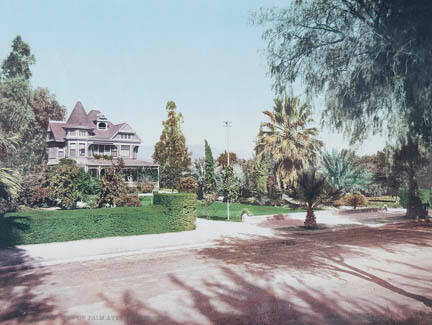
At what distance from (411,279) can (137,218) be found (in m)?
11.2

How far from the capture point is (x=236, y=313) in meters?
6.63

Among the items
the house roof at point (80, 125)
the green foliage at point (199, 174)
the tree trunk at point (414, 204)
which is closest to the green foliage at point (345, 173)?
the tree trunk at point (414, 204)

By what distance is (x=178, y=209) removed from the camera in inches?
663

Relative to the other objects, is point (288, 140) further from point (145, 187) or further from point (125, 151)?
point (125, 151)

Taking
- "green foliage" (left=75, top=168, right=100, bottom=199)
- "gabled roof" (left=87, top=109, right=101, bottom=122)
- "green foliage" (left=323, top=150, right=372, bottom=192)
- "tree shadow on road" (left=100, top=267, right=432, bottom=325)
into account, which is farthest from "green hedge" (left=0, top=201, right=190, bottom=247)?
"gabled roof" (left=87, top=109, right=101, bottom=122)

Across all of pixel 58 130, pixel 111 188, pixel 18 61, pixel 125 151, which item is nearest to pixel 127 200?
pixel 111 188

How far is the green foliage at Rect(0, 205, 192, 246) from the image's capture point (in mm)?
13516

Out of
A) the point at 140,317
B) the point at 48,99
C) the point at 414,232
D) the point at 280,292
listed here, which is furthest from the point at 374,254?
the point at 48,99

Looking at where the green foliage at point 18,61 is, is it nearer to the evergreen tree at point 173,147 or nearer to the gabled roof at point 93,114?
the gabled roof at point 93,114

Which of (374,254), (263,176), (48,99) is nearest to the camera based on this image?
(374,254)

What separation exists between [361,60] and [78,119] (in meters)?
45.3

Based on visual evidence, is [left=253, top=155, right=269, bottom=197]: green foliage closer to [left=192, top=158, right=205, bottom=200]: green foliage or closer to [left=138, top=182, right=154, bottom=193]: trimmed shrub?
[left=192, top=158, right=205, bottom=200]: green foliage

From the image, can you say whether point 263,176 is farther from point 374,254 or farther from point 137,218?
point 374,254

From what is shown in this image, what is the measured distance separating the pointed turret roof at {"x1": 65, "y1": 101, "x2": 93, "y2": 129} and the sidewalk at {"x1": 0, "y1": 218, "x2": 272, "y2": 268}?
3629cm
